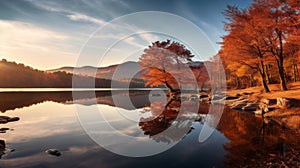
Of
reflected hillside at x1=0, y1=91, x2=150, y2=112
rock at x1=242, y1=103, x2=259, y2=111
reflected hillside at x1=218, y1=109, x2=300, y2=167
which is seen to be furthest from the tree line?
reflected hillside at x1=0, y1=91, x2=150, y2=112

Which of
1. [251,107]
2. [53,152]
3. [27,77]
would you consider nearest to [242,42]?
[251,107]

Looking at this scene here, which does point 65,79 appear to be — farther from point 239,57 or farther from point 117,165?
point 117,165

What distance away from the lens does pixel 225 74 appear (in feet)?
213

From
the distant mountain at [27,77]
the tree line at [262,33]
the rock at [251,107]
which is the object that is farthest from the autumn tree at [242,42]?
the distant mountain at [27,77]

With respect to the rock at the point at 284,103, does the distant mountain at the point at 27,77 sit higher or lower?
higher

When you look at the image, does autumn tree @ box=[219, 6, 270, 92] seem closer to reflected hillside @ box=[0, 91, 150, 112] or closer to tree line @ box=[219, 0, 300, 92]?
tree line @ box=[219, 0, 300, 92]

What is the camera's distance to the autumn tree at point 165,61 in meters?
39.0

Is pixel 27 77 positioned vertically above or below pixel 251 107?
above

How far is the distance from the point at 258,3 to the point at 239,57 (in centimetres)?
744

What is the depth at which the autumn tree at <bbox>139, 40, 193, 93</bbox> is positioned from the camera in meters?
39.0

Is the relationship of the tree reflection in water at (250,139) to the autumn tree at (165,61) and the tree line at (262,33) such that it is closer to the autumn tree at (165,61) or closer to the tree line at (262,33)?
the tree line at (262,33)

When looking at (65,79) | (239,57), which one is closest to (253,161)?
(239,57)

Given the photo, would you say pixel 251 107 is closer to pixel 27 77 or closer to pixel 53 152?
pixel 53 152

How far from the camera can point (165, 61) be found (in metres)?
38.7
